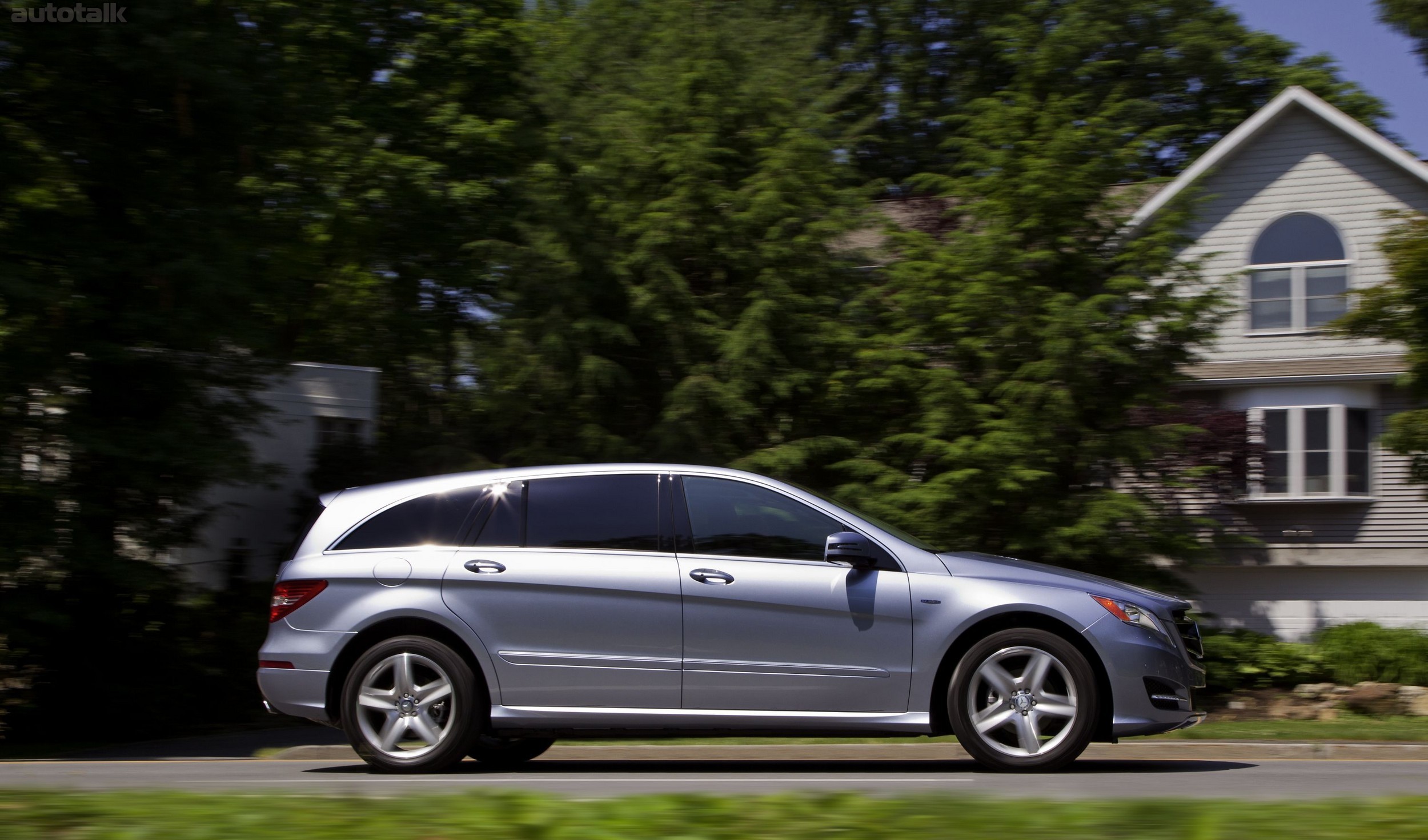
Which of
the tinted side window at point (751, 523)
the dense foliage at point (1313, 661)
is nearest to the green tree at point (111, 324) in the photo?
the tinted side window at point (751, 523)

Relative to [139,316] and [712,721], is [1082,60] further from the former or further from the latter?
[712,721]

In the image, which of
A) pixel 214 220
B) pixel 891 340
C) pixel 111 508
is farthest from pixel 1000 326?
pixel 111 508

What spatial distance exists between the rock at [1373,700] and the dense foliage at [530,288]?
2.64 metres

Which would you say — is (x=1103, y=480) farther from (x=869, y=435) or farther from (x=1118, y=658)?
(x=1118, y=658)

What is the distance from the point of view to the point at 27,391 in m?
12.6

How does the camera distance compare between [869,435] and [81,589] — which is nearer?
[81,589]

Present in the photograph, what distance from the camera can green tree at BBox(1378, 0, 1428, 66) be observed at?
25812mm

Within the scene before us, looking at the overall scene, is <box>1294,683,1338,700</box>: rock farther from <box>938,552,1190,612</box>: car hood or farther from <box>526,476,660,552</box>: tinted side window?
<box>526,476,660,552</box>: tinted side window

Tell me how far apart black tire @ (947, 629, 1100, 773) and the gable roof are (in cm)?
1697

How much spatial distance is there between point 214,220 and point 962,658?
27.7 feet

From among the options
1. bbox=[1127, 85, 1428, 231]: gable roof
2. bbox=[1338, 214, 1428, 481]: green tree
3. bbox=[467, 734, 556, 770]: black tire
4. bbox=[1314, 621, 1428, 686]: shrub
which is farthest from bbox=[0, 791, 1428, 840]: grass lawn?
bbox=[1127, 85, 1428, 231]: gable roof

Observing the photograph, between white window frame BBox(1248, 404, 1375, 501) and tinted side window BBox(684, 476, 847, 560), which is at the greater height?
white window frame BBox(1248, 404, 1375, 501)

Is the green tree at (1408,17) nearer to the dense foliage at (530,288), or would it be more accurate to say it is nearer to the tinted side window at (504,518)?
the dense foliage at (530,288)

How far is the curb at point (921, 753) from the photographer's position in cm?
1002
